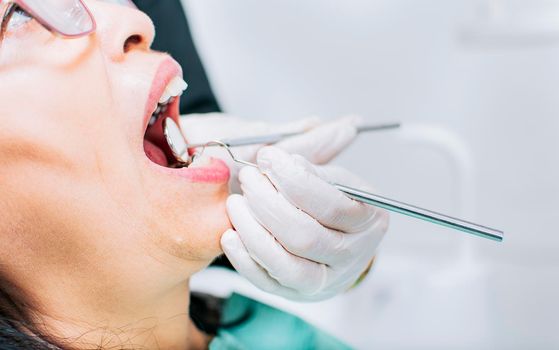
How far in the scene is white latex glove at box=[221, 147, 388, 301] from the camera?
862 millimetres

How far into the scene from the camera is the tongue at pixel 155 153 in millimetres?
936

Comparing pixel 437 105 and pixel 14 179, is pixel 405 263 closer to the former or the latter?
pixel 437 105

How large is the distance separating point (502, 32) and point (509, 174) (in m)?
0.37

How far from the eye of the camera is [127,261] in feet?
2.79

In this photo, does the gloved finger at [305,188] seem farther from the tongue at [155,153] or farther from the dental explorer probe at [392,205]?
the tongue at [155,153]

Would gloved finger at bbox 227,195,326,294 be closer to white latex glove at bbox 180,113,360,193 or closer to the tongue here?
the tongue

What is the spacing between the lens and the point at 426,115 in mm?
1902

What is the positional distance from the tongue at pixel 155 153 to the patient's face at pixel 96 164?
4.2 inches

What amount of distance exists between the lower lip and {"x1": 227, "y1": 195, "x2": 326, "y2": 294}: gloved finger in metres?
0.03

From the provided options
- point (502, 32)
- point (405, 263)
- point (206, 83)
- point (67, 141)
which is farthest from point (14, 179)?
point (502, 32)

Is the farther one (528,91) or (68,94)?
(528,91)

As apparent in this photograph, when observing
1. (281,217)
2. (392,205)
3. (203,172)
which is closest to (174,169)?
(203,172)

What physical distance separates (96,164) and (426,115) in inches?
50.1

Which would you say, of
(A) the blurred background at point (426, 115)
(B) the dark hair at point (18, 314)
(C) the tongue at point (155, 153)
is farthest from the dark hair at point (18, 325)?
(A) the blurred background at point (426, 115)
